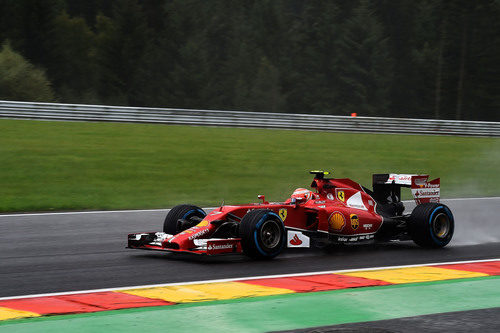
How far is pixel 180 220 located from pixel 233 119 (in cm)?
1704

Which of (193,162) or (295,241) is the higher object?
(193,162)

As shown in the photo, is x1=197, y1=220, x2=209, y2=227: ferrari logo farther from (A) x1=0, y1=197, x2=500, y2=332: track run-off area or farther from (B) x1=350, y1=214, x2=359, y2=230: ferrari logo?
(B) x1=350, y1=214, x2=359, y2=230: ferrari logo

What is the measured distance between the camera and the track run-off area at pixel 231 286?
6.38 metres

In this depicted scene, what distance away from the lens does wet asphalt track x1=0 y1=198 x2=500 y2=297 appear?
26.6ft

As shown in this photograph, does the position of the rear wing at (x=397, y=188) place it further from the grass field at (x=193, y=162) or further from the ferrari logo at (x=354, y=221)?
the grass field at (x=193, y=162)

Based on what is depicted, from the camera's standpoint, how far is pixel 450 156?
82.0 feet

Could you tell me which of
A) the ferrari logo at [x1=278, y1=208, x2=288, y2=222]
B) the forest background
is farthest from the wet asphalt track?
the forest background

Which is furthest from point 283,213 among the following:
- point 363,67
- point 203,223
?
point 363,67

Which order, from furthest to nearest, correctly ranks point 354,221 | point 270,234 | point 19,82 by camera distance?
point 19,82, point 354,221, point 270,234

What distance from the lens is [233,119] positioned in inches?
1052

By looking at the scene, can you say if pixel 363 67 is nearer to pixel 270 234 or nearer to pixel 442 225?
pixel 442 225

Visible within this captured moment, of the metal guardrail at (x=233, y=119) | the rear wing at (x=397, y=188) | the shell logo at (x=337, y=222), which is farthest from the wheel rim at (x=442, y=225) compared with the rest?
the metal guardrail at (x=233, y=119)

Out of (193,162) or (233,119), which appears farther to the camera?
(233,119)

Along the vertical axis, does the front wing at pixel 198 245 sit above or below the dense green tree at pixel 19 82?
below
